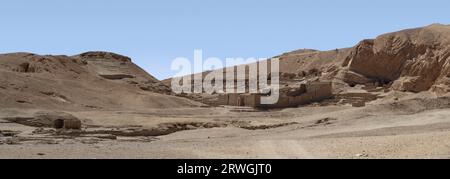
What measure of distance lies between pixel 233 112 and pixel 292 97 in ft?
24.9

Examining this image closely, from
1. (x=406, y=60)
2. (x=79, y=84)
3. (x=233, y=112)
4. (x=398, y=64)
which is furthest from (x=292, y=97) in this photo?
(x=79, y=84)

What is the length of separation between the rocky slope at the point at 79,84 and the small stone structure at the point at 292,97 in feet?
13.1

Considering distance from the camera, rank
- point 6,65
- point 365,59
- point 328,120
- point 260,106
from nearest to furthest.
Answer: point 328,120 → point 260,106 → point 6,65 → point 365,59

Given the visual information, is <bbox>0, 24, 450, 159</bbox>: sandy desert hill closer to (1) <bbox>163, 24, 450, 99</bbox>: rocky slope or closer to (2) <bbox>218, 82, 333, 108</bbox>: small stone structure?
(1) <bbox>163, 24, 450, 99</bbox>: rocky slope

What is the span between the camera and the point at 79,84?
4431 cm

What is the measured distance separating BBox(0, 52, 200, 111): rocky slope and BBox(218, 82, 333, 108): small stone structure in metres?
4.00

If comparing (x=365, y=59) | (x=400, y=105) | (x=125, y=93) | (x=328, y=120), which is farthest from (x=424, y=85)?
(x=125, y=93)

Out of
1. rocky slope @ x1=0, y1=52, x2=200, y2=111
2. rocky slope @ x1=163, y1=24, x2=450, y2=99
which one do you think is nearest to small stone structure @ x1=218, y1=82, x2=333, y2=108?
rocky slope @ x1=163, y1=24, x2=450, y2=99

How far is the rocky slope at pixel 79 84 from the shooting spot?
3512 cm

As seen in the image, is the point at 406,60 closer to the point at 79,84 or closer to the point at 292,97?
the point at 292,97

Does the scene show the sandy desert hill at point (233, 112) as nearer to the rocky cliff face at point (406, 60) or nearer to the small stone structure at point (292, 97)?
the rocky cliff face at point (406, 60)
